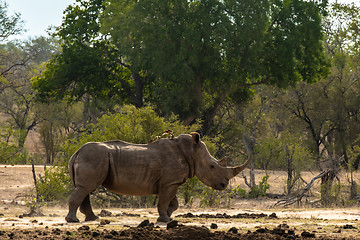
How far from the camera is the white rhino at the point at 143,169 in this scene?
8.71m

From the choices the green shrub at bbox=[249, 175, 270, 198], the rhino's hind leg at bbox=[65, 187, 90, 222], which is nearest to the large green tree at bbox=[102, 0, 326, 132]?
the green shrub at bbox=[249, 175, 270, 198]

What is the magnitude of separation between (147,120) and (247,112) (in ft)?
60.9

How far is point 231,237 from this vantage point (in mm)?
7117

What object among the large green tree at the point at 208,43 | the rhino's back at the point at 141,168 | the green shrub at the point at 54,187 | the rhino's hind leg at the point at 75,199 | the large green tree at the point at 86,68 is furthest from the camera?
the large green tree at the point at 86,68

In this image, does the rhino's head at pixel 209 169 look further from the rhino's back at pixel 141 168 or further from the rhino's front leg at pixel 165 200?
the rhino's front leg at pixel 165 200

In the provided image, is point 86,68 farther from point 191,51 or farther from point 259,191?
point 259,191

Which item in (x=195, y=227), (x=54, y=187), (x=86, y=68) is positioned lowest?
(x=195, y=227)

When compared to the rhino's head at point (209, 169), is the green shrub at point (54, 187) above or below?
below

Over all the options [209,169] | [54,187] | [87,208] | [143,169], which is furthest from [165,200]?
[54,187]

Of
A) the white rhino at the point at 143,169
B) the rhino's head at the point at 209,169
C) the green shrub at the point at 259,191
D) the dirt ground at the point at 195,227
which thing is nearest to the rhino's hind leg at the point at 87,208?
the white rhino at the point at 143,169

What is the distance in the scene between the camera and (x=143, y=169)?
353 inches

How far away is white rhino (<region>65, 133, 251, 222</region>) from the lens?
8711mm

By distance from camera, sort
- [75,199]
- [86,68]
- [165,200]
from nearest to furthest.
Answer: [75,199], [165,200], [86,68]

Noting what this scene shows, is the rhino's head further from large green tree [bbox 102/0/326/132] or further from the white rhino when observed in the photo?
large green tree [bbox 102/0/326/132]
